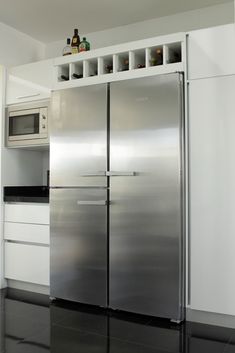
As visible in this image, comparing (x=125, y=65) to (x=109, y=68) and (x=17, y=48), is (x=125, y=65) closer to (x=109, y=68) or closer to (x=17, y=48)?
(x=109, y=68)

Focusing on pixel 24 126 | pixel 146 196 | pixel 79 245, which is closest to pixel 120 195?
pixel 146 196

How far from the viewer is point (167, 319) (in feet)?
8.27

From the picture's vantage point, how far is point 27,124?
3344mm

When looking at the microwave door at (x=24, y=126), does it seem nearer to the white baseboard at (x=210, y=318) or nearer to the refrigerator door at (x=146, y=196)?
the refrigerator door at (x=146, y=196)

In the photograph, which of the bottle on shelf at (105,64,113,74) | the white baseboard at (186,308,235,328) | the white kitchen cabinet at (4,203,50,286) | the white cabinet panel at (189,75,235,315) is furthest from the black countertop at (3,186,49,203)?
the white baseboard at (186,308,235,328)

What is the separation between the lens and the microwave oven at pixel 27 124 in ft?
10.6

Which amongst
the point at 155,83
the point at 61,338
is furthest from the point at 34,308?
the point at 155,83

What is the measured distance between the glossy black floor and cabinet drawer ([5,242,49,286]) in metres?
0.35

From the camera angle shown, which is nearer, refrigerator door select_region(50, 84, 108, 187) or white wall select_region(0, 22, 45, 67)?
refrigerator door select_region(50, 84, 108, 187)

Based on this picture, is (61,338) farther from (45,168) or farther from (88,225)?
(45,168)

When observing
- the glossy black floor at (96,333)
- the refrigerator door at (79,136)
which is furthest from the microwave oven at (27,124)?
the glossy black floor at (96,333)

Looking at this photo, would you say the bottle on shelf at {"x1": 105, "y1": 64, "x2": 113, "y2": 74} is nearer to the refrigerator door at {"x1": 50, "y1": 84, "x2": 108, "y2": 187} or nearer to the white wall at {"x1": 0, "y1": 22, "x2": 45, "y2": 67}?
Answer: the refrigerator door at {"x1": 50, "y1": 84, "x2": 108, "y2": 187}

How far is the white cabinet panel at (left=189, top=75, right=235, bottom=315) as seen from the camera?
2.37 meters

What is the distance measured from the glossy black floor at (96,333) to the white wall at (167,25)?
2.47 metres
